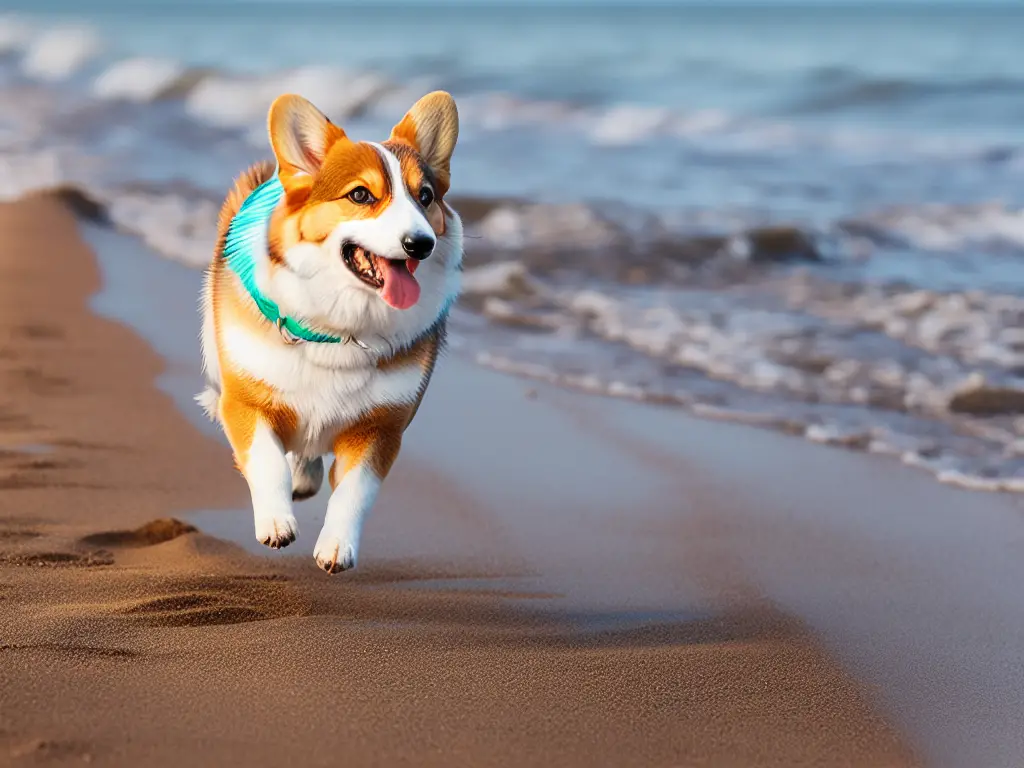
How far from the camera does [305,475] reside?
3.64 m

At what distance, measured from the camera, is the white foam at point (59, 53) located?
2662 cm

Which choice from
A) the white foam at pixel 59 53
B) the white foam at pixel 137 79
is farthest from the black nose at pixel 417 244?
the white foam at pixel 59 53

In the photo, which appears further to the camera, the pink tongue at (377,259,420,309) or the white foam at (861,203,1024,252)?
the white foam at (861,203,1024,252)

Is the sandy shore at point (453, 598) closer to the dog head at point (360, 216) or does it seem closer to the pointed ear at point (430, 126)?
the dog head at point (360, 216)

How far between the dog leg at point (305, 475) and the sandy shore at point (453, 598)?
270 millimetres

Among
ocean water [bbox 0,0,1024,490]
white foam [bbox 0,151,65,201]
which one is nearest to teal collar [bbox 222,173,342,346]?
ocean water [bbox 0,0,1024,490]

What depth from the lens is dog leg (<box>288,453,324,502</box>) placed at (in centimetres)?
360

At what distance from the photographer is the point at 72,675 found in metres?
3.00

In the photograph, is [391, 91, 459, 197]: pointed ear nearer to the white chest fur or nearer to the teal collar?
the teal collar

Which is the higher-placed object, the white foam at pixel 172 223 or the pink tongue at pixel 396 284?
the pink tongue at pixel 396 284

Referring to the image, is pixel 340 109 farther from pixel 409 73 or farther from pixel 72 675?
pixel 72 675

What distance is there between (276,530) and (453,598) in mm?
870

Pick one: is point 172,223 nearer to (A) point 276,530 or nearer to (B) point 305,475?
(B) point 305,475

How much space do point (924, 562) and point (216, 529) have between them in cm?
219
